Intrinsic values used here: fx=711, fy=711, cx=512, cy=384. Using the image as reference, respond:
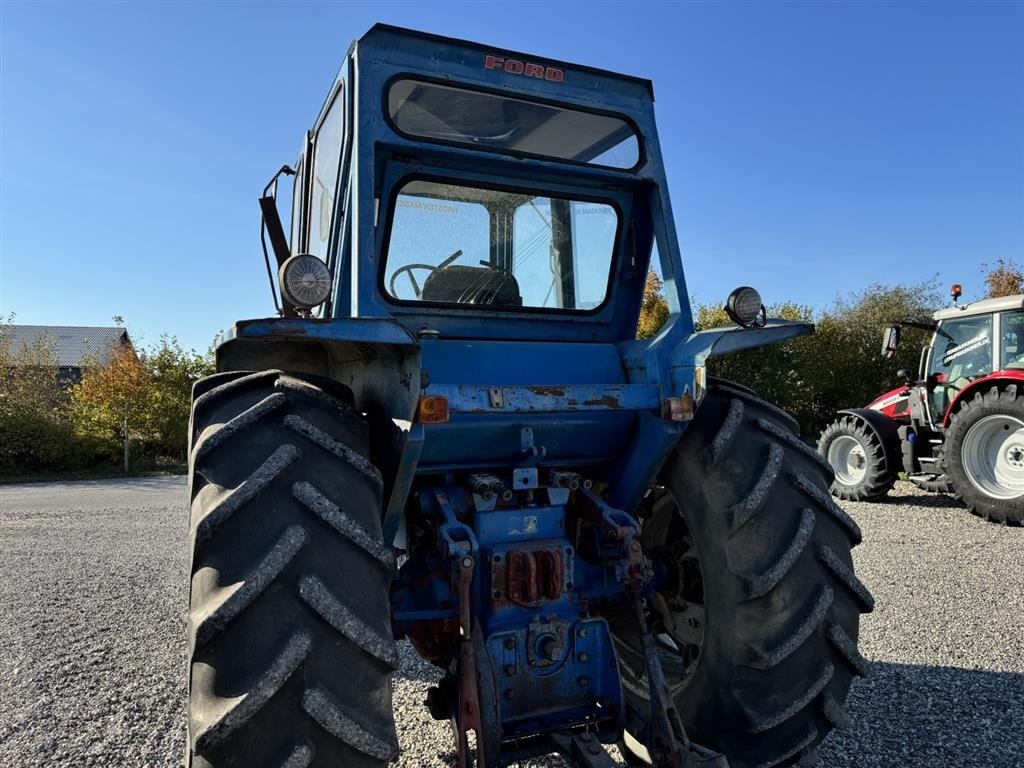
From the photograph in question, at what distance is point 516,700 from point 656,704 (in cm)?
46

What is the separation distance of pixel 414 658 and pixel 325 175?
8.96 feet

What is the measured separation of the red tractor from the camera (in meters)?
8.24

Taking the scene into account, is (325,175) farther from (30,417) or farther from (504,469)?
(30,417)

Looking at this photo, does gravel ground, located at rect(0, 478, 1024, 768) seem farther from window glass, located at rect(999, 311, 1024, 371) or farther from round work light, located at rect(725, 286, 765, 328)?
window glass, located at rect(999, 311, 1024, 371)

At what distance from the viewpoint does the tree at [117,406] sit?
20578mm

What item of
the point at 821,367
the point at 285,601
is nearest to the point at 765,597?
the point at 285,601

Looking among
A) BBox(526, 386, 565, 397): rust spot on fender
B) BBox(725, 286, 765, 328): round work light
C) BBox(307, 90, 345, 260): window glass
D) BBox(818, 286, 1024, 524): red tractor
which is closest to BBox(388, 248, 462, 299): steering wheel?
BBox(307, 90, 345, 260): window glass

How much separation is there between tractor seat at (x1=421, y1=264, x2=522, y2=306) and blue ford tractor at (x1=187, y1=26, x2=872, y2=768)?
0.04ft

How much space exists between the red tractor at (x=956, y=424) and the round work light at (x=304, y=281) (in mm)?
8521

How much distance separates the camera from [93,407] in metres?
21.5

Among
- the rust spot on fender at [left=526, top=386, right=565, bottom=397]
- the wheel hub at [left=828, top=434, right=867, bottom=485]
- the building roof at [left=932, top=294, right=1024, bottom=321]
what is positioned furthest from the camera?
the wheel hub at [left=828, top=434, right=867, bottom=485]

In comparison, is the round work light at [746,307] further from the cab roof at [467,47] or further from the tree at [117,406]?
the tree at [117,406]

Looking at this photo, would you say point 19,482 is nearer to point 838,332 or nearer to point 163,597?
point 163,597

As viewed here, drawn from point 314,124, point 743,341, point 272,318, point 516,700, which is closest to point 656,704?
point 516,700
